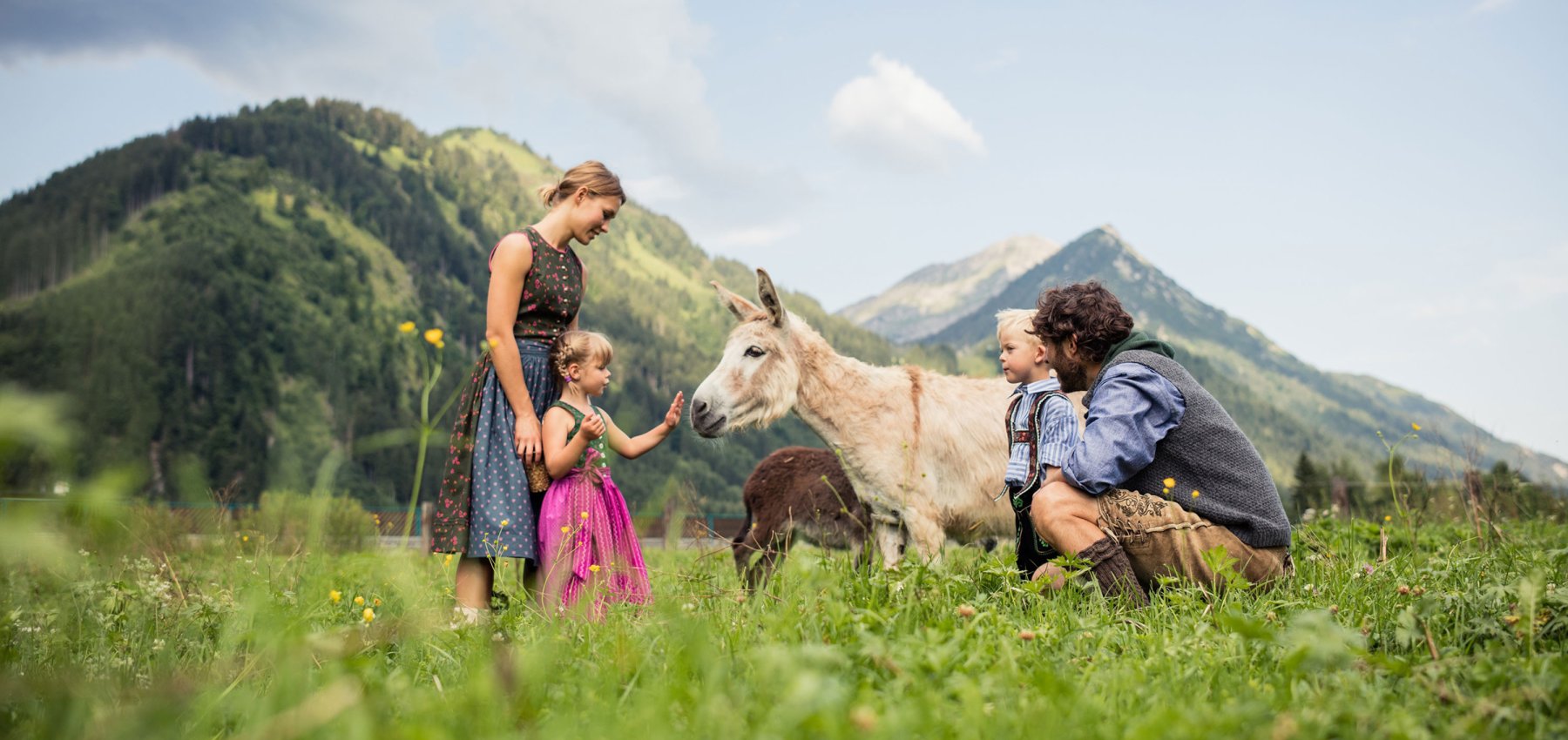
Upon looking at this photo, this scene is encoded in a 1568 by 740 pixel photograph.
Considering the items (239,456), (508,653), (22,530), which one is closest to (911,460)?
(508,653)

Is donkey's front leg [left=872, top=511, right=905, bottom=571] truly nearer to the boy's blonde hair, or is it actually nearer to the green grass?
the boy's blonde hair

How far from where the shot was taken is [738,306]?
6625 mm

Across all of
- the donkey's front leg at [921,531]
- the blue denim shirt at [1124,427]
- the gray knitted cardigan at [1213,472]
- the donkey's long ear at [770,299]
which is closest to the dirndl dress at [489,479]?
the donkey's long ear at [770,299]

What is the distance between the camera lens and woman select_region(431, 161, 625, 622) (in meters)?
4.66

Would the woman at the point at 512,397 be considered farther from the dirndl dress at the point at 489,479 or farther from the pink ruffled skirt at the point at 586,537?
the pink ruffled skirt at the point at 586,537

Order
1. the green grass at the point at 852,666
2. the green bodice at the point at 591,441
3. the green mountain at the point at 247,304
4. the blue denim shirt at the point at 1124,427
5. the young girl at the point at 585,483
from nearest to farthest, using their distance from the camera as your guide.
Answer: the green grass at the point at 852,666
the blue denim shirt at the point at 1124,427
the young girl at the point at 585,483
the green bodice at the point at 591,441
the green mountain at the point at 247,304

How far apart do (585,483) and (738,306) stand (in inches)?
84.8

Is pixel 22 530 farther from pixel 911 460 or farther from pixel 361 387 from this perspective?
pixel 361 387

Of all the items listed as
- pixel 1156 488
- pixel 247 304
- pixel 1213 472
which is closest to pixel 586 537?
pixel 1156 488

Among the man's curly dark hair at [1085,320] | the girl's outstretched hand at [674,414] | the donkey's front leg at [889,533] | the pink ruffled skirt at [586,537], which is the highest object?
the man's curly dark hair at [1085,320]

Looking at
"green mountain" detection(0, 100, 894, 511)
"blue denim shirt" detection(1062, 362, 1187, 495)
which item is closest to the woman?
"blue denim shirt" detection(1062, 362, 1187, 495)

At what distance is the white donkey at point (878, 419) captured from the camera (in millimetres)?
6090

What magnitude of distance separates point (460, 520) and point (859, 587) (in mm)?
2387

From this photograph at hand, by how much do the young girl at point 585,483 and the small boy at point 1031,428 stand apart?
1846 mm
